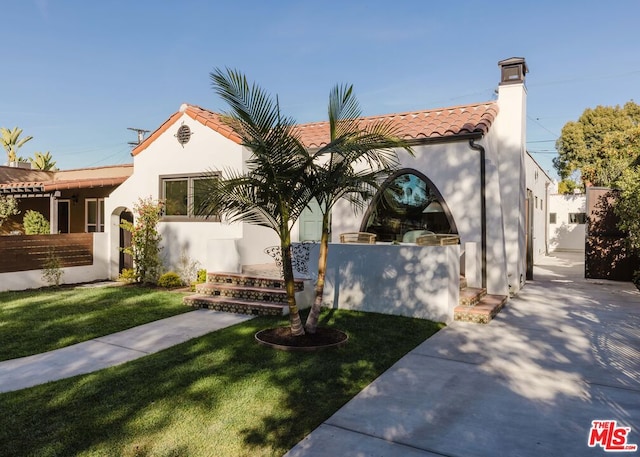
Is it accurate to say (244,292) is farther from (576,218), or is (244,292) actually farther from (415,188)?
(576,218)

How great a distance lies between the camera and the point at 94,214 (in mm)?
15398

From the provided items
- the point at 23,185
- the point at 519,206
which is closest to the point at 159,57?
the point at 23,185

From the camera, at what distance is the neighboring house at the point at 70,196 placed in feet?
44.7

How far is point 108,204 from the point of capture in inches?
480

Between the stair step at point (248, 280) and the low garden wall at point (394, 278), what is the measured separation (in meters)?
0.74

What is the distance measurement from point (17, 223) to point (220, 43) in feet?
37.2

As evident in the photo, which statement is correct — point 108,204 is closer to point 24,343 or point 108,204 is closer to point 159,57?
point 24,343

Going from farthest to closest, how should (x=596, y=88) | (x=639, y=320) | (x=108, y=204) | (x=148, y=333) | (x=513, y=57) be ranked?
(x=596, y=88)
(x=108, y=204)
(x=513, y=57)
(x=639, y=320)
(x=148, y=333)

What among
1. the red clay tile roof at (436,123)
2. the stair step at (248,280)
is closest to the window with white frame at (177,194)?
the stair step at (248,280)

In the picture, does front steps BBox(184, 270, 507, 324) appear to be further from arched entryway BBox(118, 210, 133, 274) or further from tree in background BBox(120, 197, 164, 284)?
arched entryway BBox(118, 210, 133, 274)

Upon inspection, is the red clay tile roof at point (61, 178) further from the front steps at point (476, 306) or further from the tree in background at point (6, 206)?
the front steps at point (476, 306)

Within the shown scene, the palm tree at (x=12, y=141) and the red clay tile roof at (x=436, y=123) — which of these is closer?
the red clay tile roof at (x=436, y=123)

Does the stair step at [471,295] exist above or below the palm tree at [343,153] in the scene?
below

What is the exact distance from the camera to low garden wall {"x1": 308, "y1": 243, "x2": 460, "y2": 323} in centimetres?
729
